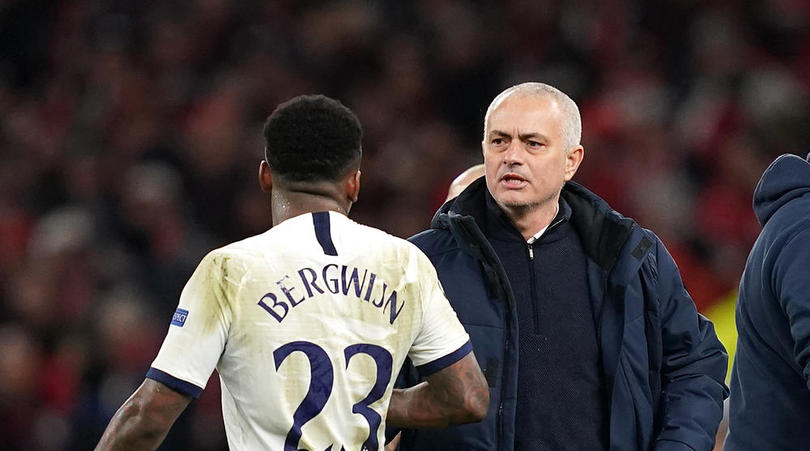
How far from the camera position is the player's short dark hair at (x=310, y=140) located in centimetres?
278

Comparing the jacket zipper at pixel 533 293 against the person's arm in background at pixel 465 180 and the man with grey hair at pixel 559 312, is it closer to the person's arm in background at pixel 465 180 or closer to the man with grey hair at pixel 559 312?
the man with grey hair at pixel 559 312

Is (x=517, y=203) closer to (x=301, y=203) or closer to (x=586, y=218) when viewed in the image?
(x=586, y=218)

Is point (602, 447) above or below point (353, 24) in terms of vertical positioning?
below

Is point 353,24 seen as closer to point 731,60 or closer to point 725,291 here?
point 731,60

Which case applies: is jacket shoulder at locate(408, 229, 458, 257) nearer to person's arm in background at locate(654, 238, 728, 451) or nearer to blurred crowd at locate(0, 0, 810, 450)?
person's arm in background at locate(654, 238, 728, 451)

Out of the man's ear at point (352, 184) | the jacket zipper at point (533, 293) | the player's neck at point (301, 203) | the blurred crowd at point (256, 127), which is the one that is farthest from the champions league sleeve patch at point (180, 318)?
the blurred crowd at point (256, 127)

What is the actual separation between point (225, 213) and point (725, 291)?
2.94m

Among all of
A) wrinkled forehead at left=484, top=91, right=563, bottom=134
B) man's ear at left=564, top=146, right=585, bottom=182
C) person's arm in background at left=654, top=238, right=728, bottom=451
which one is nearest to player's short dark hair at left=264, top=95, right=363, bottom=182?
wrinkled forehead at left=484, top=91, right=563, bottom=134

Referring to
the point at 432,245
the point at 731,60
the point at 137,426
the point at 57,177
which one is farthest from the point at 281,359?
the point at 57,177

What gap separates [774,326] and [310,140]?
1133 millimetres

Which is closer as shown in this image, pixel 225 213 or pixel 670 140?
pixel 670 140

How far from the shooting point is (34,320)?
7262mm

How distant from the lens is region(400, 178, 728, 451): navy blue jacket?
3447 millimetres

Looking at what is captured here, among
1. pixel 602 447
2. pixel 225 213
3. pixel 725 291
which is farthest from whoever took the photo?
pixel 225 213
